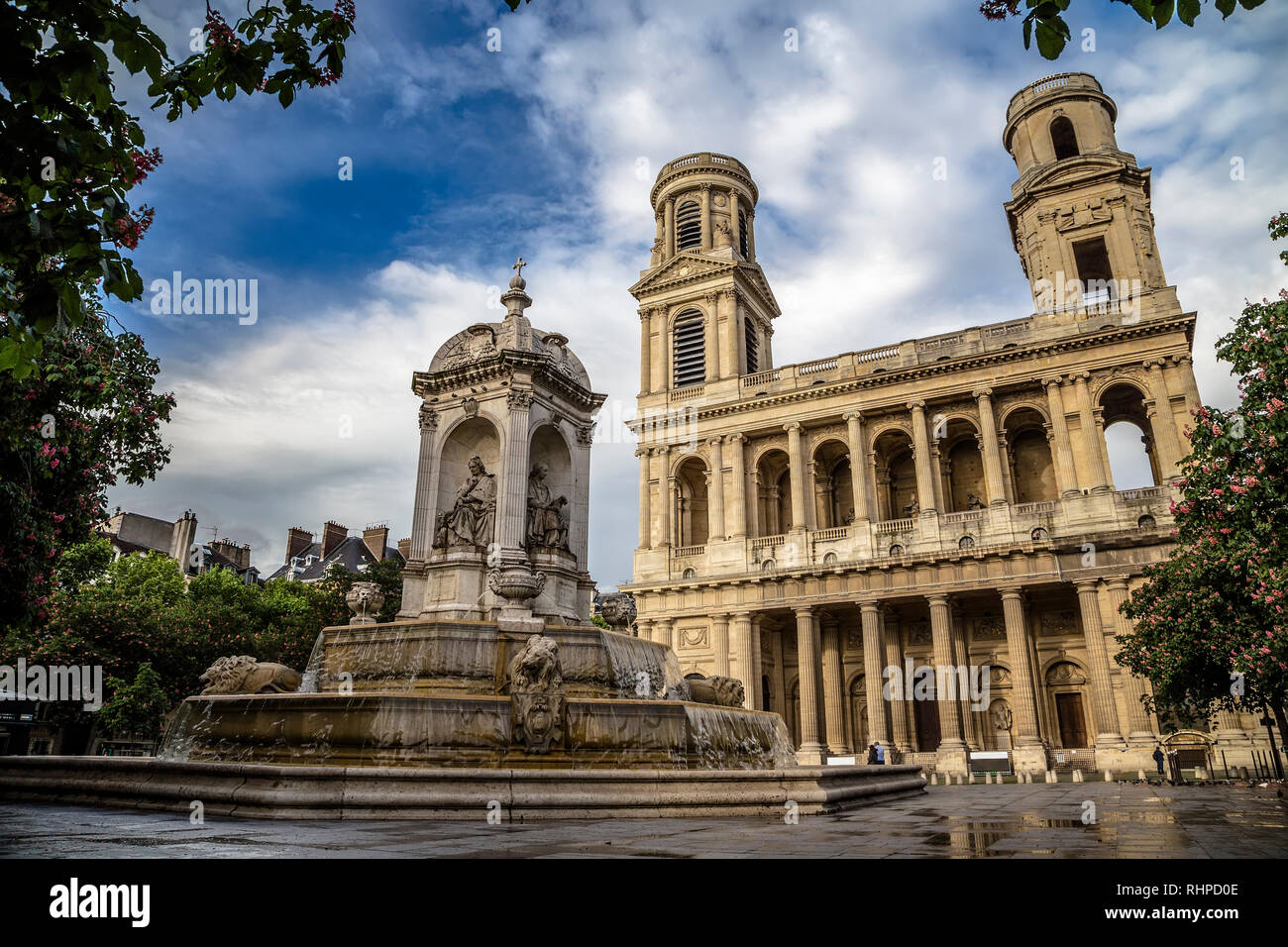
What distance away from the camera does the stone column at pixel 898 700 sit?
32.6 meters

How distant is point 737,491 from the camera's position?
3744 centimetres

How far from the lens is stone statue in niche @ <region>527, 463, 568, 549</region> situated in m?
12.8

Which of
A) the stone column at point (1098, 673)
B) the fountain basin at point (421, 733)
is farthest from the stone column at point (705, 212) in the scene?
the fountain basin at point (421, 733)

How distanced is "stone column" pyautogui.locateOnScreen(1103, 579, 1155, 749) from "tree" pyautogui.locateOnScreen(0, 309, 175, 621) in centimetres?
2774

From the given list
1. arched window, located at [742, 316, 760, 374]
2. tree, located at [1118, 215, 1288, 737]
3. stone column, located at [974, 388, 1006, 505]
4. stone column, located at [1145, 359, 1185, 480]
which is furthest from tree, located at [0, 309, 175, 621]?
arched window, located at [742, 316, 760, 374]

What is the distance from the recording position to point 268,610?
35688 millimetres

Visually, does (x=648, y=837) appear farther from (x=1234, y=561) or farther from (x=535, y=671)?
(x=1234, y=561)

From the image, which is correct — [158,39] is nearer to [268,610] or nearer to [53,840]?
[53,840]

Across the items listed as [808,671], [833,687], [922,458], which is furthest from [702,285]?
[833,687]

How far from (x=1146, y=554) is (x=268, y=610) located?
36.1 meters
